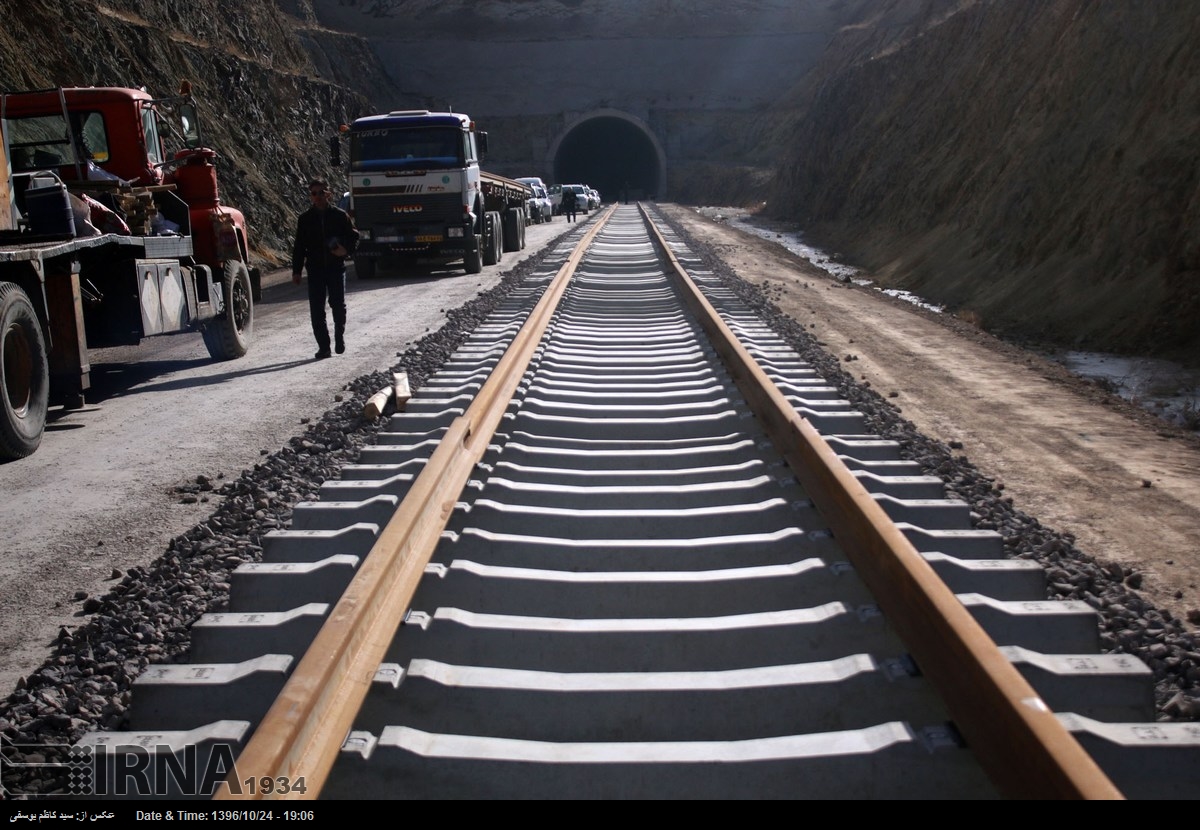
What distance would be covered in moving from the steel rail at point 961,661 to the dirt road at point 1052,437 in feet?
5.23

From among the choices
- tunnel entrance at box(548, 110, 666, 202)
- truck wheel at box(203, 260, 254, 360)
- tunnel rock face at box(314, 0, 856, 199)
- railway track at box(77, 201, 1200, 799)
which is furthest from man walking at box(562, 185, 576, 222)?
railway track at box(77, 201, 1200, 799)

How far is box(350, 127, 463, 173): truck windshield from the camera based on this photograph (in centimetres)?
2059

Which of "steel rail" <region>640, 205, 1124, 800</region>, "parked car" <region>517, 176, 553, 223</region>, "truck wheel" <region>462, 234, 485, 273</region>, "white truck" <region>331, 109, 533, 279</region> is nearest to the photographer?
"steel rail" <region>640, 205, 1124, 800</region>

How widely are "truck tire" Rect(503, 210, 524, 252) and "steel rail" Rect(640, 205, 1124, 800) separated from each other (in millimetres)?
23233

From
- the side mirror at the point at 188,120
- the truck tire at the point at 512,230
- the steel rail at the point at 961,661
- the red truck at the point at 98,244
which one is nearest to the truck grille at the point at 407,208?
the truck tire at the point at 512,230

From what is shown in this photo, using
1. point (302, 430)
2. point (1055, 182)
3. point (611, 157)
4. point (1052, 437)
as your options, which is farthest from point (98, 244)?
point (611, 157)

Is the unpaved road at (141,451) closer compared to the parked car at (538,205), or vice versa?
the unpaved road at (141,451)

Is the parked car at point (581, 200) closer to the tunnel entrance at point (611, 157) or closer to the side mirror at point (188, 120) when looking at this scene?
the tunnel entrance at point (611, 157)

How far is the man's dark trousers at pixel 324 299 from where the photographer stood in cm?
1188

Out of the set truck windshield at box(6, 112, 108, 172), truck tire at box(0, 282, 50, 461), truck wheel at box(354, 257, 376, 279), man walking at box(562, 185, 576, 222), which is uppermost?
man walking at box(562, 185, 576, 222)

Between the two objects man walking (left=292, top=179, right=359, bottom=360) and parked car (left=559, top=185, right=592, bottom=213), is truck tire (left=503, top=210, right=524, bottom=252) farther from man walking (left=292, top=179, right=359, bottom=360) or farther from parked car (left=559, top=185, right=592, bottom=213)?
parked car (left=559, top=185, right=592, bottom=213)

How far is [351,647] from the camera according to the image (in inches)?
135
